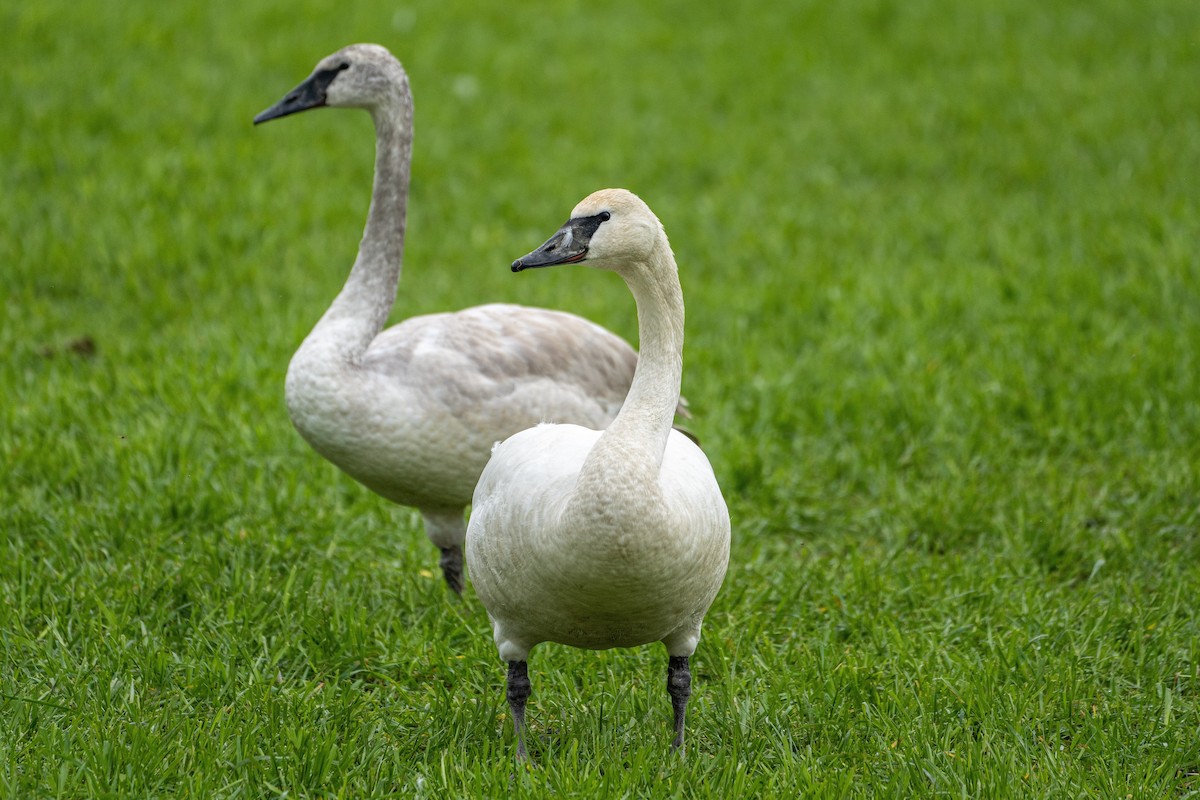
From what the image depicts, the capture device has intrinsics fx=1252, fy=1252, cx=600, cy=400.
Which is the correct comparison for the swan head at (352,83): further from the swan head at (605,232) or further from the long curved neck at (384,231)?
the swan head at (605,232)

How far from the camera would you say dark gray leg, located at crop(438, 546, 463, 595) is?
4.50 m

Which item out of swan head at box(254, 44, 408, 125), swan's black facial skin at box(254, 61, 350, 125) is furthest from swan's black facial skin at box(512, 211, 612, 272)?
swan's black facial skin at box(254, 61, 350, 125)

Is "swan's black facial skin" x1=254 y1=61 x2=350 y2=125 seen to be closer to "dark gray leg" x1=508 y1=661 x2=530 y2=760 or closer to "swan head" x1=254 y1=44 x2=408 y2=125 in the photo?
"swan head" x1=254 y1=44 x2=408 y2=125

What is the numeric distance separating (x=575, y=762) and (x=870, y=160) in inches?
270

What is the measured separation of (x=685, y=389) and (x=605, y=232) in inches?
128

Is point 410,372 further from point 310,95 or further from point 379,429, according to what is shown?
point 310,95

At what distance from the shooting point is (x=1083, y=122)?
9.53 m

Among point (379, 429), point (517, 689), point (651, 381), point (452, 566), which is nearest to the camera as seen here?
point (651, 381)

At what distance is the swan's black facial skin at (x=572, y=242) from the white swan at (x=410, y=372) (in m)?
1.18

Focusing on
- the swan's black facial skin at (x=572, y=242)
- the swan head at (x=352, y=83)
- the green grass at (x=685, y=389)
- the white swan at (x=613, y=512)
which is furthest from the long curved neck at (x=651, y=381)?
the swan head at (x=352, y=83)

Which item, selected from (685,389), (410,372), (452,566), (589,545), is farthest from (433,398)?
(685,389)

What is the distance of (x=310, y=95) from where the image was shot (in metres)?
4.74

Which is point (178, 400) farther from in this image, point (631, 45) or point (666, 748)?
point (631, 45)

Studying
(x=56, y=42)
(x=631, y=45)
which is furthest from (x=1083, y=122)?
(x=56, y=42)
